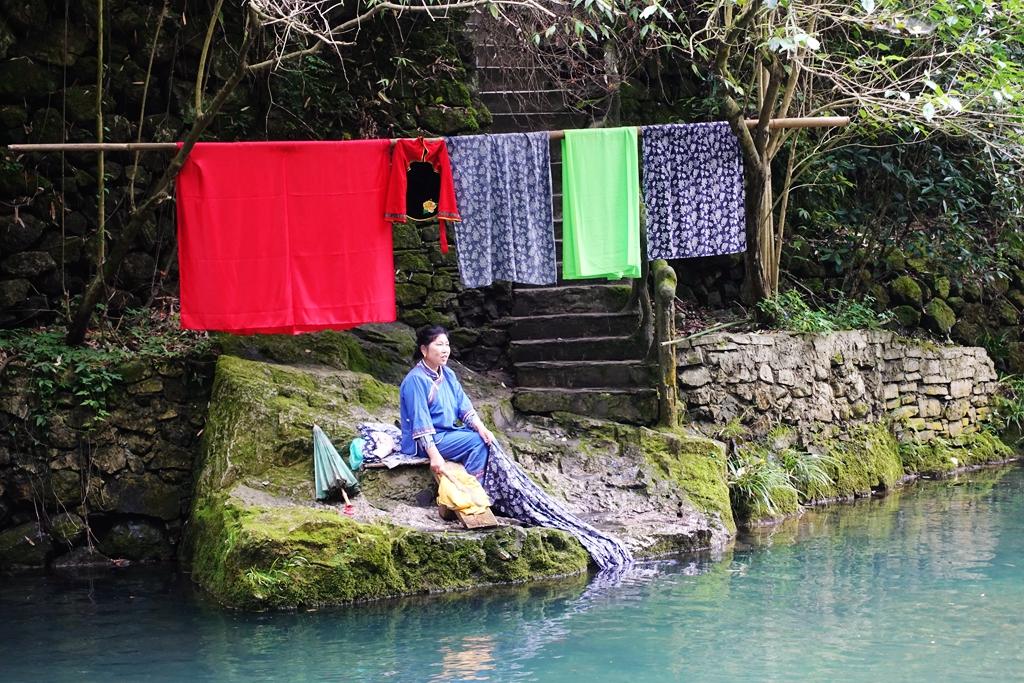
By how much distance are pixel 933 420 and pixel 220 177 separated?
7.54m

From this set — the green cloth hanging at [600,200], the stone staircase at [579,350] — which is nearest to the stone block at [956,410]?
the stone staircase at [579,350]

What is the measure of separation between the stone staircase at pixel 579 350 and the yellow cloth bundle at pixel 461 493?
225 cm

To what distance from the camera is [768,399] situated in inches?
405

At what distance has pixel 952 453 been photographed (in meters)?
11.7

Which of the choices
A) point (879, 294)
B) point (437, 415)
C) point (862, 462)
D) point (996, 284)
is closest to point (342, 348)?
point (437, 415)

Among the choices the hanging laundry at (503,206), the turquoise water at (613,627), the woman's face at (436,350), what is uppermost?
the hanging laundry at (503,206)

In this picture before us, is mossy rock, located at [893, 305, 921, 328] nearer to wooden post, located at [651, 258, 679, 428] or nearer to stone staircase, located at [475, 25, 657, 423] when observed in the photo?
stone staircase, located at [475, 25, 657, 423]

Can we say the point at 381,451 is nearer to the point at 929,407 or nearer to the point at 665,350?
the point at 665,350

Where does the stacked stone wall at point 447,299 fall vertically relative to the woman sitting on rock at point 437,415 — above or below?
above

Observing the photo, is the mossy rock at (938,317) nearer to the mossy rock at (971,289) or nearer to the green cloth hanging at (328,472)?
the mossy rock at (971,289)

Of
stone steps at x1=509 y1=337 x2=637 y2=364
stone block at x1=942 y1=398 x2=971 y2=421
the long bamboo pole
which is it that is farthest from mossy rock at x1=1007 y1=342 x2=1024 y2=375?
the long bamboo pole

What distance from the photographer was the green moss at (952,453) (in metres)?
11.4

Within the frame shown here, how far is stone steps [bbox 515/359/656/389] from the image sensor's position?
9.77 m

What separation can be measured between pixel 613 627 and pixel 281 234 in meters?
3.59
